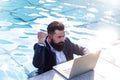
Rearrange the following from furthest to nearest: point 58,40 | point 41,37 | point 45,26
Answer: point 45,26
point 58,40
point 41,37

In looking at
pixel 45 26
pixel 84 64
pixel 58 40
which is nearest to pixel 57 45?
pixel 58 40

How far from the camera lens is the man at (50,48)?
2.42 metres

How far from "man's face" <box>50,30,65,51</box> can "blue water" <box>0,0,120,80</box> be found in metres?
1.14

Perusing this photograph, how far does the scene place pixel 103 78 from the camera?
86.6 inches

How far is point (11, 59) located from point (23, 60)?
0.20 meters

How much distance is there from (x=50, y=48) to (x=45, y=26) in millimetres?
2649

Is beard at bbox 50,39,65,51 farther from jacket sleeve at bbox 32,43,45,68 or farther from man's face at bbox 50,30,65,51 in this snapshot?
jacket sleeve at bbox 32,43,45,68

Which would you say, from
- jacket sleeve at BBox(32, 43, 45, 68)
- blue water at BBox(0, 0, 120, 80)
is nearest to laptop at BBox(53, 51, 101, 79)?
jacket sleeve at BBox(32, 43, 45, 68)

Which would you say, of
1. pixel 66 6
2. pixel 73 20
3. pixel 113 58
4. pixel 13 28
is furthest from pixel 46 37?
pixel 66 6

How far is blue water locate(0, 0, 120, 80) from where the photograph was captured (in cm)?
380

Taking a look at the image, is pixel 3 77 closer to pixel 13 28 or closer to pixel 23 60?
pixel 23 60

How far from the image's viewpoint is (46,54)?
2.53 m

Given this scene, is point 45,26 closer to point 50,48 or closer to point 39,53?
point 50,48

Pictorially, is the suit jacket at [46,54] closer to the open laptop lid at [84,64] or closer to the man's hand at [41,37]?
the man's hand at [41,37]
